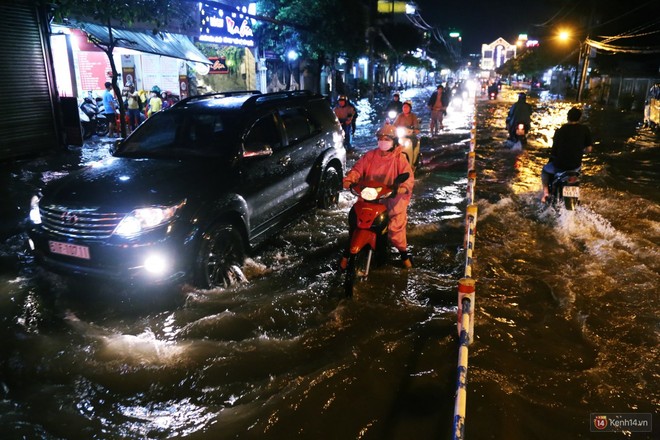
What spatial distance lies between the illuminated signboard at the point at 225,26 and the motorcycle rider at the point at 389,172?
507 inches

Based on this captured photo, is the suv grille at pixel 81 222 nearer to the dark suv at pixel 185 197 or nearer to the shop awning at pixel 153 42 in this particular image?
the dark suv at pixel 185 197

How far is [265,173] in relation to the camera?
6090 millimetres

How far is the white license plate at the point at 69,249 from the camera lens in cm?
476

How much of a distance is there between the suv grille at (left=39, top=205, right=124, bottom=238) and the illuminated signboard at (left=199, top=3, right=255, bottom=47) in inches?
527

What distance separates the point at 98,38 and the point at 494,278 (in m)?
12.3

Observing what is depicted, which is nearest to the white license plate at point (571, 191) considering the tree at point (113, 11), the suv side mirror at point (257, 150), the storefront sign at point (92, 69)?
the suv side mirror at point (257, 150)

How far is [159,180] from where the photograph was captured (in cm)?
506

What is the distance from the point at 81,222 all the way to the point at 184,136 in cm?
187

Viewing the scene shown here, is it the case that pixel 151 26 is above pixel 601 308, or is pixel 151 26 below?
above

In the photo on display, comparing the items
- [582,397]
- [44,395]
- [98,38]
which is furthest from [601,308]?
[98,38]

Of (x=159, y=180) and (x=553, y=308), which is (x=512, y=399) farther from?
(x=159, y=180)

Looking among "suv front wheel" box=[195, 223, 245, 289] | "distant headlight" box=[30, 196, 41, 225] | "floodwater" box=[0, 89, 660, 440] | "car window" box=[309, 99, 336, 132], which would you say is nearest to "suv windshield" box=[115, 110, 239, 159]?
"suv front wheel" box=[195, 223, 245, 289]

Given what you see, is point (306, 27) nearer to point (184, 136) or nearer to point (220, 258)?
point (184, 136)

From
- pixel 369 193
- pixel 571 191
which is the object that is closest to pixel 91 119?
pixel 369 193
